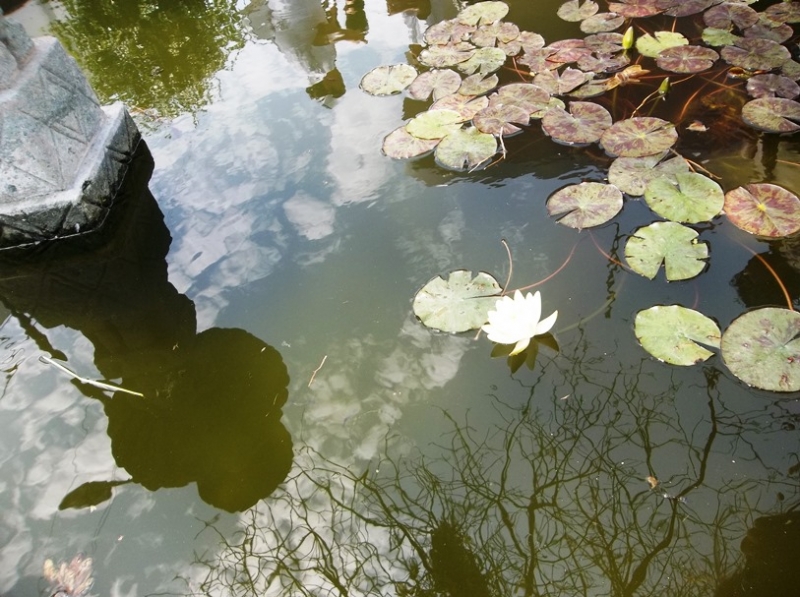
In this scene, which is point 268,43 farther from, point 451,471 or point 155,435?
point 451,471

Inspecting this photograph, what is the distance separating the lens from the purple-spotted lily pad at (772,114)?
2.16m

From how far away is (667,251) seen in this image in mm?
1789

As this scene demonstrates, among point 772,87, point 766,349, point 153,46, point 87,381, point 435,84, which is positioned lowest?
point 766,349

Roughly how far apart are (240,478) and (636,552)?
106 cm

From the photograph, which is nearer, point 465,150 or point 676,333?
point 676,333

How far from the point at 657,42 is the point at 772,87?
0.63m

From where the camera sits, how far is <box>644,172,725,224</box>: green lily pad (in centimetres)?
188

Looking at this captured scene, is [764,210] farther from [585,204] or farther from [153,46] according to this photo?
[153,46]

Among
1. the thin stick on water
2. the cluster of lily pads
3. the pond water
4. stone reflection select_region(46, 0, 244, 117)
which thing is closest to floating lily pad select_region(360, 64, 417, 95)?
the cluster of lily pads

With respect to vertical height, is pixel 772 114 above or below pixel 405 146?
below

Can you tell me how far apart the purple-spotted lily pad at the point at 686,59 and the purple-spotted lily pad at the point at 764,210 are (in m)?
0.91

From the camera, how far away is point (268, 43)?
11.2 feet

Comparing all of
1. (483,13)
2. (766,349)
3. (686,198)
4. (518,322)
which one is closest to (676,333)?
→ (766,349)

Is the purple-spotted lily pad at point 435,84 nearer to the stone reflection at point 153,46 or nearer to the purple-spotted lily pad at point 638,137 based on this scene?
the purple-spotted lily pad at point 638,137
